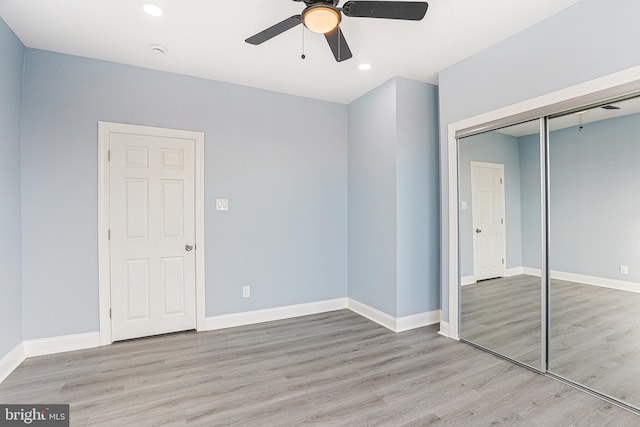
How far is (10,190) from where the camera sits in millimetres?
2588

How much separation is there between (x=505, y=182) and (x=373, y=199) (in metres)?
1.41

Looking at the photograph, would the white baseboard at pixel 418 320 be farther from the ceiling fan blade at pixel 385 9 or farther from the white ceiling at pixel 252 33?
the ceiling fan blade at pixel 385 9

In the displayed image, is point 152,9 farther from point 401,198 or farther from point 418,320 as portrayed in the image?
point 418,320

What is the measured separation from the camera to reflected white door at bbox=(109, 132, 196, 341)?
3137 millimetres

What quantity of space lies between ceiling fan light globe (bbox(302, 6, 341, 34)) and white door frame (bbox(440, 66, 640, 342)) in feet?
5.91

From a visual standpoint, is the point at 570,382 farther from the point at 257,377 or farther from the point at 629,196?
the point at 257,377

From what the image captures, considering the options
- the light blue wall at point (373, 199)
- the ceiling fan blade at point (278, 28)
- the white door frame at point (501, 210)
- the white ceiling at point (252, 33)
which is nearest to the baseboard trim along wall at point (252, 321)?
the light blue wall at point (373, 199)

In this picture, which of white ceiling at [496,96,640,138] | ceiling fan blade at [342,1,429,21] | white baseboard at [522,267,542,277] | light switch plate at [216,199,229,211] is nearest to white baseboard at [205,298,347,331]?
light switch plate at [216,199,229,211]

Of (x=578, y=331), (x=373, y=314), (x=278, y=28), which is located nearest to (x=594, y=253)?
(x=578, y=331)

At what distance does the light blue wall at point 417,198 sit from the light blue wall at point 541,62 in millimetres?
268

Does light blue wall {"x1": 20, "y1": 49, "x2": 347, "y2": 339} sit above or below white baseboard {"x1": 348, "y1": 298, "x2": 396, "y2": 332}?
above

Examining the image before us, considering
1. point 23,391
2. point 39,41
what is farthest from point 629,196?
point 39,41

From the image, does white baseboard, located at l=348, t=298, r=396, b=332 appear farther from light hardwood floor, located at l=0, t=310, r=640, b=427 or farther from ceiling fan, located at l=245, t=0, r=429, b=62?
ceiling fan, located at l=245, t=0, r=429, b=62

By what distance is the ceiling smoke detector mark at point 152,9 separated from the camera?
2270 millimetres
